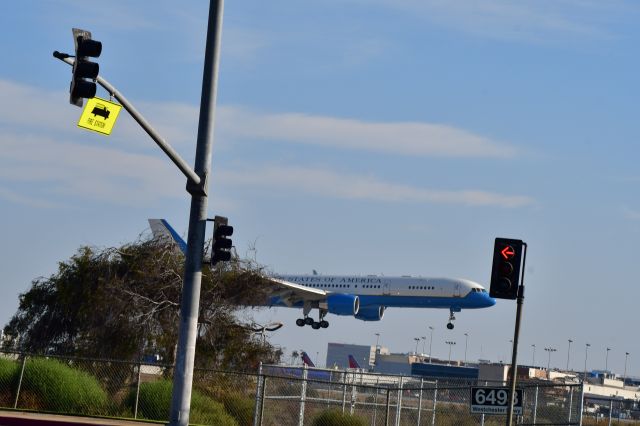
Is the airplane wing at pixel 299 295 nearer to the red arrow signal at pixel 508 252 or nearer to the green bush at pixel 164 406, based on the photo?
the green bush at pixel 164 406

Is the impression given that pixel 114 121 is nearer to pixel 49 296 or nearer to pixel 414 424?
pixel 414 424

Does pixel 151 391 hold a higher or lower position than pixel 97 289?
lower

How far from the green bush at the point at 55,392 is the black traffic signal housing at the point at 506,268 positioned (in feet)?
38.1

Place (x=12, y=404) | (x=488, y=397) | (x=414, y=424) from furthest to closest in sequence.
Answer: (x=414, y=424)
(x=12, y=404)
(x=488, y=397)

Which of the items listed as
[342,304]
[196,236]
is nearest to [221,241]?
[196,236]

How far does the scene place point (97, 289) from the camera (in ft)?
119

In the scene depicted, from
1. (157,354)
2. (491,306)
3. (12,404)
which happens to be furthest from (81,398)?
(491,306)

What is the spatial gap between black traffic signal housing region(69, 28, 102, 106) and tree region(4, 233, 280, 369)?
1849cm

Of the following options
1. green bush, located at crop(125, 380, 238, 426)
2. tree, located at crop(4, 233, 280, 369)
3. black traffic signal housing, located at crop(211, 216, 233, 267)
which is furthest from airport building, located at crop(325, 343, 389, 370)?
black traffic signal housing, located at crop(211, 216, 233, 267)

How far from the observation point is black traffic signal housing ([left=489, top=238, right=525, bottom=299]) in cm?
1872

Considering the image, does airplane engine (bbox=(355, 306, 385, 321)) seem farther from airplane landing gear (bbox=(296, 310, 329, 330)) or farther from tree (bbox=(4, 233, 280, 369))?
tree (bbox=(4, 233, 280, 369))

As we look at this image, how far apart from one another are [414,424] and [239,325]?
648 cm

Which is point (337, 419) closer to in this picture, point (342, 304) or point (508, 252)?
point (508, 252)

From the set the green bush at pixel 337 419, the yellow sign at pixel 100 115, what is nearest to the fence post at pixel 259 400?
the green bush at pixel 337 419
